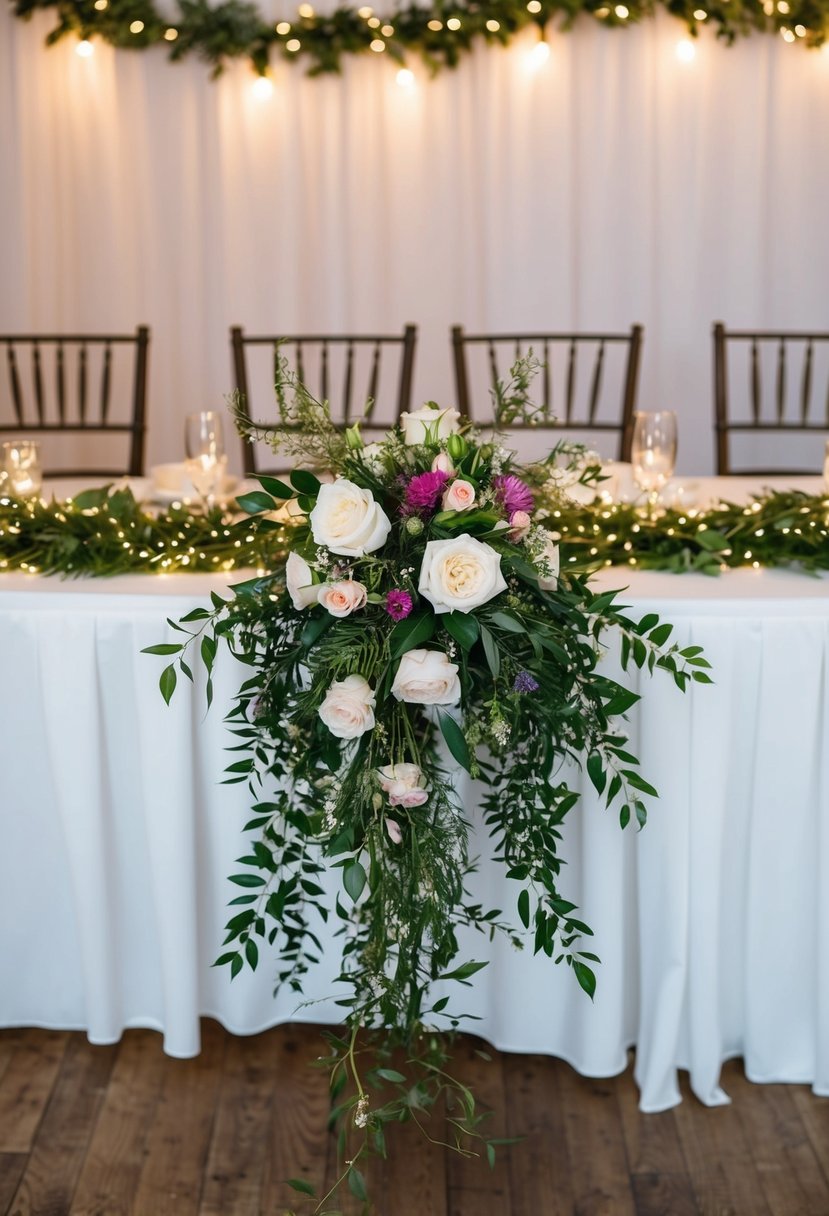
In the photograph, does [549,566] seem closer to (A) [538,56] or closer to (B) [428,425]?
(B) [428,425]

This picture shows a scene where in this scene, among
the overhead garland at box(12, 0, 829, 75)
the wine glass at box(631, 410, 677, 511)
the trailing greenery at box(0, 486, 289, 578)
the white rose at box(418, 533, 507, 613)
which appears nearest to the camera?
the white rose at box(418, 533, 507, 613)

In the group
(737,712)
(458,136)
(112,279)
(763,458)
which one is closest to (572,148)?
(458,136)

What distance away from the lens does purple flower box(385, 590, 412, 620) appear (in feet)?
4.59

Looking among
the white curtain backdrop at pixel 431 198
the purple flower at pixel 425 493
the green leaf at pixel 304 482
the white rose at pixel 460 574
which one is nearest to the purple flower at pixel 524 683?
the white rose at pixel 460 574

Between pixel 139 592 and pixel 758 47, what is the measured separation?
3.34m

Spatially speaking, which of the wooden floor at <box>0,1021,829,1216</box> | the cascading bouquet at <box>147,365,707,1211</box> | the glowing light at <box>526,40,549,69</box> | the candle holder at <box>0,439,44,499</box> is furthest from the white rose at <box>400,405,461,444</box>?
the glowing light at <box>526,40,549,69</box>

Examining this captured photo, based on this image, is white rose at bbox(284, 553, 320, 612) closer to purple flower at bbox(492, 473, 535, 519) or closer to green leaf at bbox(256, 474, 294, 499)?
green leaf at bbox(256, 474, 294, 499)

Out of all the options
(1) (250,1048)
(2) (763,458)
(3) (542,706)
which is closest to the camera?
(3) (542,706)

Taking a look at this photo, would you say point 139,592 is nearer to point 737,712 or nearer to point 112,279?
point 737,712

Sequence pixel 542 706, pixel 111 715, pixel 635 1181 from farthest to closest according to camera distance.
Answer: pixel 111 715
pixel 635 1181
pixel 542 706

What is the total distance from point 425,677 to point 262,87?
11.4 feet

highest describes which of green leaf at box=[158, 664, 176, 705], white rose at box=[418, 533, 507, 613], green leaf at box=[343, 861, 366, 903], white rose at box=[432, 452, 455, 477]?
white rose at box=[432, 452, 455, 477]

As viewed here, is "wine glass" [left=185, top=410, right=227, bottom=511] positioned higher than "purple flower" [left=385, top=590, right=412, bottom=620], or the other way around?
"wine glass" [left=185, top=410, right=227, bottom=511]

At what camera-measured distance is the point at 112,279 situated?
4383 mm
